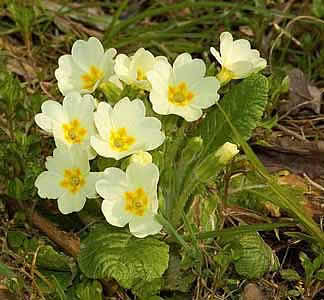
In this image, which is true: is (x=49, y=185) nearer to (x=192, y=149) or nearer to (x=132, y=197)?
(x=132, y=197)

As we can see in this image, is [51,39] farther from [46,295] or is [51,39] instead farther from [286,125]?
[46,295]

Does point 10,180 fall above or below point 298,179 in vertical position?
above

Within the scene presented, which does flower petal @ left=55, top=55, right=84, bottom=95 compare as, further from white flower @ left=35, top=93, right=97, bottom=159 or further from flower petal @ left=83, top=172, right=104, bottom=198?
flower petal @ left=83, top=172, right=104, bottom=198

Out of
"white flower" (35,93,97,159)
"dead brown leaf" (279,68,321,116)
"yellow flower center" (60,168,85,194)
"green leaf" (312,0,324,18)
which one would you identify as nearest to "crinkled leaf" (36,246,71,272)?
"yellow flower center" (60,168,85,194)

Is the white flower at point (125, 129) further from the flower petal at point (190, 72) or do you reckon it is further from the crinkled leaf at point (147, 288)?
the crinkled leaf at point (147, 288)

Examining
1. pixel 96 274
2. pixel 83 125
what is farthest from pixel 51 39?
pixel 96 274

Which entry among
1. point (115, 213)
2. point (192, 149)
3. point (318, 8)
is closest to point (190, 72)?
point (192, 149)

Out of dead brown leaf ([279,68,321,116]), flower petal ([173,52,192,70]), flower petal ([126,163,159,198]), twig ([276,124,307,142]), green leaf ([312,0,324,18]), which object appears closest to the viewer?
flower petal ([126,163,159,198])
